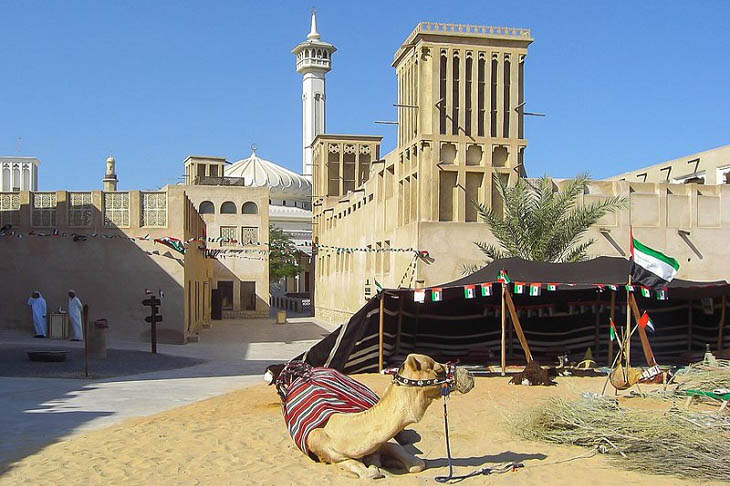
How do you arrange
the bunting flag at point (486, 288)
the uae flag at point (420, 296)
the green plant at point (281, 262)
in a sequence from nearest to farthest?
the bunting flag at point (486, 288) → the uae flag at point (420, 296) → the green plant at point (281, 262)

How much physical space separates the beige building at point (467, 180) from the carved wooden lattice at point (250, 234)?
1505cm

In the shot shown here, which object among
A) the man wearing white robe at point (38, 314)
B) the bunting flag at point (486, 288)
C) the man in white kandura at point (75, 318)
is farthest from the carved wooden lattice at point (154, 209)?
the bunting flag at point (486, 288)

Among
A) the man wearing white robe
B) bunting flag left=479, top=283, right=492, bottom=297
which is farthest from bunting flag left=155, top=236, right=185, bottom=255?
bunting flag left=479, top=283, right=492, bottom=297

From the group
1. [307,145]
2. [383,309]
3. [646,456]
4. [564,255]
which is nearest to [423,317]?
[383,309]

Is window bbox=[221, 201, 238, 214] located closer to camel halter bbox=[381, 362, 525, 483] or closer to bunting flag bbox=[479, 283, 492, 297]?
bunting flag bbox=[479, 283, 492, 297]

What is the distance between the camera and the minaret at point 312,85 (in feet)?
254

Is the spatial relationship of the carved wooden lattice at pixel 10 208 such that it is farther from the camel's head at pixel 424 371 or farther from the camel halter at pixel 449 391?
the camel's head at pixel 424 371

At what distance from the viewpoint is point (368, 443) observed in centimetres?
788

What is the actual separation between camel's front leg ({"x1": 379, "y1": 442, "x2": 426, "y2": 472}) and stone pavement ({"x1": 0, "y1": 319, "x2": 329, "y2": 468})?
378 centimetres

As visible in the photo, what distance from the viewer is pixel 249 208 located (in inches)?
1677

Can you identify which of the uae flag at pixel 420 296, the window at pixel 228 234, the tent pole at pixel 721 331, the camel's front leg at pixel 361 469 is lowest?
the camel's front leg at pixel 361 469

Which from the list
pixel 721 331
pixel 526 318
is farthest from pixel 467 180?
pixel 721 331

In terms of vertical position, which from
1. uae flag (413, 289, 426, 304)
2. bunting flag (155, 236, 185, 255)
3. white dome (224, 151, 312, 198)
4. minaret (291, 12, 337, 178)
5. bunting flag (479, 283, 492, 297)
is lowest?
uae flag (413, 289, 426, 304)

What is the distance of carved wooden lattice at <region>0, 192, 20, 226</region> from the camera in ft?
82.3
